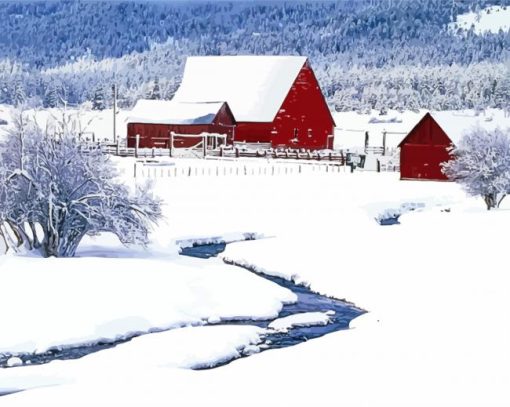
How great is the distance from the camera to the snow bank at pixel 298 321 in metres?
16.1

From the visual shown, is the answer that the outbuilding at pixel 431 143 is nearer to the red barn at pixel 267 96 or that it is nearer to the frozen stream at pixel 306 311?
the red barn at pixel 267 96

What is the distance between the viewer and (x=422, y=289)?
61.5 ft

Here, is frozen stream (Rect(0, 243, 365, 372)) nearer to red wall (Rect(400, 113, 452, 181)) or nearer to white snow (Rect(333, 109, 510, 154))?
white snow (Rect(333, 109, 510, 154))

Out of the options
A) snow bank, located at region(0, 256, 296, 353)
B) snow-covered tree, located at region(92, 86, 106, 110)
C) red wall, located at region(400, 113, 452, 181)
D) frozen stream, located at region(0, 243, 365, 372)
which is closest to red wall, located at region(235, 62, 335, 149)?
red wall, located at region(400, 113, 452, 181)

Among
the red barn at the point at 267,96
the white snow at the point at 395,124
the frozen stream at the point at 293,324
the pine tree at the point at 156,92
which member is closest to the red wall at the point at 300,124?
the red barn at the point at 267,96

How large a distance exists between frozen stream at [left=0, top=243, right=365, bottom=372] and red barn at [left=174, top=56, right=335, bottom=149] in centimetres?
3923

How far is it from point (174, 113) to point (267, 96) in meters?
7.33

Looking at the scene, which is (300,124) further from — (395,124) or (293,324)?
(395,124)

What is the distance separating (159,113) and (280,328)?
4224cm

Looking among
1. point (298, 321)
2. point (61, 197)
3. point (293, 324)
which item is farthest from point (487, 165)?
point (293, 324)

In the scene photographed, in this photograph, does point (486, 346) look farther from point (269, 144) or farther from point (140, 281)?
point (269, 144)

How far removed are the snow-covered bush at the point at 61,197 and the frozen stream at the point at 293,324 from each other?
→ 364 centimetres

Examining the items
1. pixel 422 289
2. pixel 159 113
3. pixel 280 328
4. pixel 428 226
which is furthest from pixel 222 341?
pixel 159 113

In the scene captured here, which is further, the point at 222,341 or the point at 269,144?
the point at 269,144
